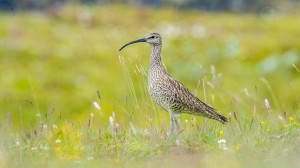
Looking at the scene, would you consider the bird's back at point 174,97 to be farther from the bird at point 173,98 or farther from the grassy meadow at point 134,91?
the grassy meadow at point 134,91

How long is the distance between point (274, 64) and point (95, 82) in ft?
20.0

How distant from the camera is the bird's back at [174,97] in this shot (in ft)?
24.0

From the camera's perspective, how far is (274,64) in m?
16.2

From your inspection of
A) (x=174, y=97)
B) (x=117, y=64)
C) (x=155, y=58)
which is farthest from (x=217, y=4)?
(x=174, y=97)

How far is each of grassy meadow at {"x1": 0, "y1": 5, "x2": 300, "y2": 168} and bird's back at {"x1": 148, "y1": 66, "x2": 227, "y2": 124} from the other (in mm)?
186

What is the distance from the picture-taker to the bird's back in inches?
288

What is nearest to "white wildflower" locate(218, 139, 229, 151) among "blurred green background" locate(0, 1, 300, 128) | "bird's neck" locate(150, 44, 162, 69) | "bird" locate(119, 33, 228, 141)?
"bird" locate(119, 33, 228, 141)

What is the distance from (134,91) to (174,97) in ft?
2.68

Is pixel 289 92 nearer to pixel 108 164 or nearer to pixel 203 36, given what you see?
pixel 203 36

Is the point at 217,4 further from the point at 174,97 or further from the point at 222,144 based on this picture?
the point at 222,144

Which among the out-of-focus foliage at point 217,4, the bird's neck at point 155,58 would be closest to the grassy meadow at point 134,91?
the bird's neck at point 155,58

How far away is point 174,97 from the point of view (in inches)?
288

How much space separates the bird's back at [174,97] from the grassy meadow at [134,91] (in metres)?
0.19

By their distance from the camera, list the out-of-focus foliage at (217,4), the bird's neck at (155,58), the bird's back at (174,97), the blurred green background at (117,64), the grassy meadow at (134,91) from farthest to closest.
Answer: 1. the out-of-focus foliage at (217,4)
2. the blurred green background at (117,64)
3. the bird's neck at (155,58)
4. the bird's back at (174,97)
5. the grassy meadow at (134,91)
